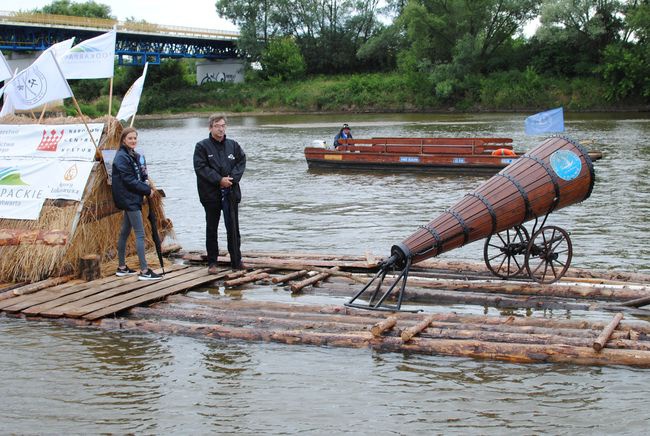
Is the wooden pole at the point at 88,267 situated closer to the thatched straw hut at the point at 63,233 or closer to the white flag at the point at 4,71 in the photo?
the thatched straw hut at the point at 63,233

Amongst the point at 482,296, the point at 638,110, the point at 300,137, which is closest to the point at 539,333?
the point at 482,296

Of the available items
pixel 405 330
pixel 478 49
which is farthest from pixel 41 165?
pixel 478 49

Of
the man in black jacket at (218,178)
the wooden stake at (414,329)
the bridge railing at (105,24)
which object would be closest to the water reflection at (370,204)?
the man in black jacket at (218,178)

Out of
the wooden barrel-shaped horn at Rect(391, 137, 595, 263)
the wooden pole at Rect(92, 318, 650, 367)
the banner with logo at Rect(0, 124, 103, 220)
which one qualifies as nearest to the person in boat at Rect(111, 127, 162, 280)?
the banner with logo at Rect(0, 124, 103, 220)

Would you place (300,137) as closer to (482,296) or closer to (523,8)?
(523,8)

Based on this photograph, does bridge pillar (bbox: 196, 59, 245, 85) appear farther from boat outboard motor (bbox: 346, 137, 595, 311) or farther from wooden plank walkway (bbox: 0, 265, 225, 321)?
boat outboard motor (bbox: 346, 137, 595, 311)

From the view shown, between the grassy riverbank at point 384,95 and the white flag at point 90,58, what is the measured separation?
53.6 m

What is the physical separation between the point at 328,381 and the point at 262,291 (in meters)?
3.14

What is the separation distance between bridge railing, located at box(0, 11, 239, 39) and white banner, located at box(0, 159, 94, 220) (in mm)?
62119

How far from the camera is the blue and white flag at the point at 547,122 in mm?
13656

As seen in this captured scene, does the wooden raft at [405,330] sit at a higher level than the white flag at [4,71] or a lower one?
lower

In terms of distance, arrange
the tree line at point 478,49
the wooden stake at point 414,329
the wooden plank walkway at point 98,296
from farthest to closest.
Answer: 1. the tree line at point 478,49
2. the wooden plank walkway at point 98,296
3. the wooden stake at point 414,329

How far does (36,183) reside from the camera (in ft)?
36.3

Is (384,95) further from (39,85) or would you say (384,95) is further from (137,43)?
(39,85)
